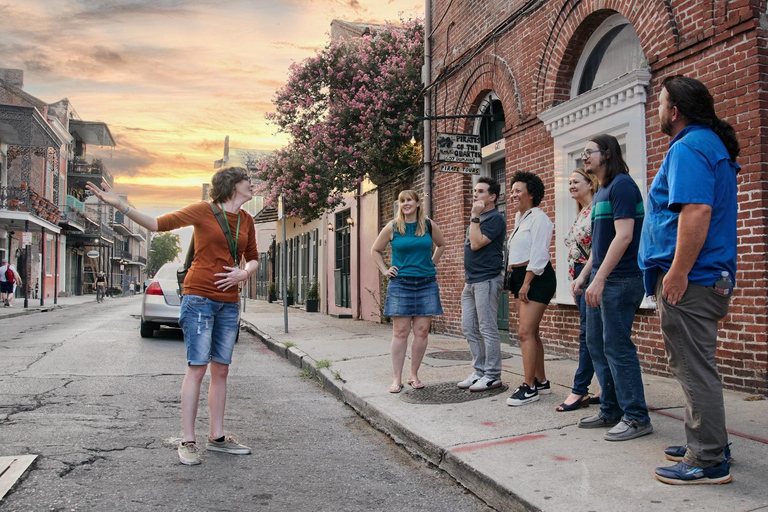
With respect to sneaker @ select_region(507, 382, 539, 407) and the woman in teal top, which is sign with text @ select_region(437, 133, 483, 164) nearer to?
the woman in teal top

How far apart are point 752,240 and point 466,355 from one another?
3.78m

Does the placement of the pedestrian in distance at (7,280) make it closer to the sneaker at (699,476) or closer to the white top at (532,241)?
the white top at (532,241)

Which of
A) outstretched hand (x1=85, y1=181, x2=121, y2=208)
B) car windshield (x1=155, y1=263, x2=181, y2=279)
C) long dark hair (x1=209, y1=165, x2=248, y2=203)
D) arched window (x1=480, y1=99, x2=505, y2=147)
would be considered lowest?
car windshield (x1=155, y1=263, x2=181, y2=279)

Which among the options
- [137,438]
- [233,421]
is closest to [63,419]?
[137,438]

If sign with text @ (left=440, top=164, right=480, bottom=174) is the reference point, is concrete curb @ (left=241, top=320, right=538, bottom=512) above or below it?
below

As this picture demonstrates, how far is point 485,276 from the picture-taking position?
5.54 metres

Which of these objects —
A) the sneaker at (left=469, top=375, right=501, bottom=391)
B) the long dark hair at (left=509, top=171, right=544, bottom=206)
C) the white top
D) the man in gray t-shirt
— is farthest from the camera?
the sneaker at (left=469, top=375, right=501, bottom=391)

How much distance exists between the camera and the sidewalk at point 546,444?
3.03 meters

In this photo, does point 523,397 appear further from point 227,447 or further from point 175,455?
point 175,455

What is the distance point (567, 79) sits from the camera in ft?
27.2

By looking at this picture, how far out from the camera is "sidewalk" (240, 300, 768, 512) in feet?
9.95

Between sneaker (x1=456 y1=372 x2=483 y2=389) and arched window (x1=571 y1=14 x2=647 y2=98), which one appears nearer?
sneaker (x1=456 y1=372 x2=483 y2=389)

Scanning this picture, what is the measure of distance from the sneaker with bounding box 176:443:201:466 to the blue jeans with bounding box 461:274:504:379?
2570mm

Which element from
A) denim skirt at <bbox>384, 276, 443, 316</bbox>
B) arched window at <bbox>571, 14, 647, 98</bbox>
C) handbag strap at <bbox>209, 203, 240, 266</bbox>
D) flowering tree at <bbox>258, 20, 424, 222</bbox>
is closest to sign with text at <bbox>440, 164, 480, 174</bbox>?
arched window at <bbox>571, 14, 647, 98</bbox>
